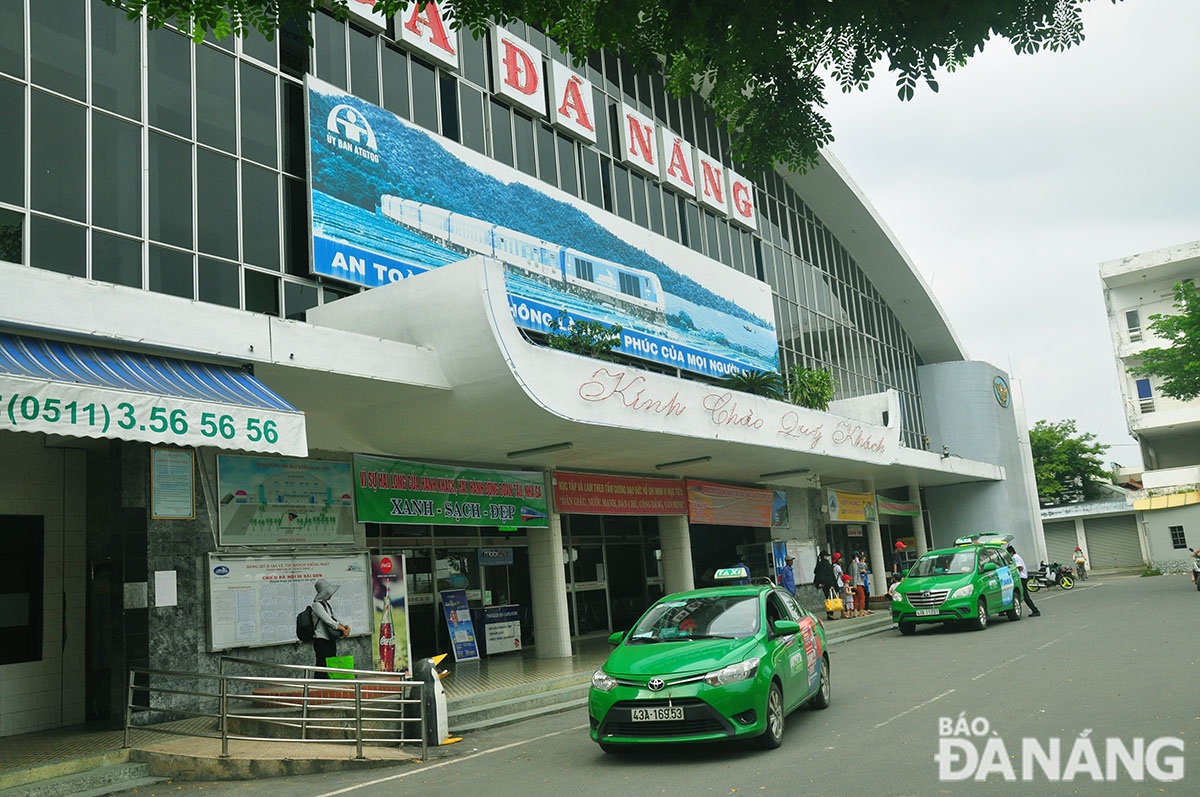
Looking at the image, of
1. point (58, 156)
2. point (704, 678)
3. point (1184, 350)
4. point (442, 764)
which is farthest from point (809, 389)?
point (58, 156)

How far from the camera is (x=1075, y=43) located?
21.5 ft

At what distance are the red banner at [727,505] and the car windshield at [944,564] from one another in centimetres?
553

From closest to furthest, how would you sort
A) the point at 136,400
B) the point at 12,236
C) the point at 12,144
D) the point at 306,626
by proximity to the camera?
the point at 136,400 < the point at 12,236 < the point at 12,144 < the point at 306,626

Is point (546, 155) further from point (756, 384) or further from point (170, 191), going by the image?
point (170, 191)

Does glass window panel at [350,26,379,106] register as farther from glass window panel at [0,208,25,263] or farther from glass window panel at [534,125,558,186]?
glass window panel at [0,208,25,263]

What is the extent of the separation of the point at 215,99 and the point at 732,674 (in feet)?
40.4

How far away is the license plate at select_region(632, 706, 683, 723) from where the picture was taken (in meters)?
8.66

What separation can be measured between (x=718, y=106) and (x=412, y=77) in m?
13.2

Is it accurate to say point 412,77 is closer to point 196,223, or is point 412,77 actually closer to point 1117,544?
point 196,223

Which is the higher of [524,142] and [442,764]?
[524,142]

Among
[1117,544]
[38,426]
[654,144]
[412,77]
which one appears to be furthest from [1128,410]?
[38,426]

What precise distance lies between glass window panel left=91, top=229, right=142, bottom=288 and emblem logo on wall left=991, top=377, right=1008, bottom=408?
39.3 meters

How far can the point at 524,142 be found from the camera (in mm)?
22391

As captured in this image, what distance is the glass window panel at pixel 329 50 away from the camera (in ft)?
57.5
